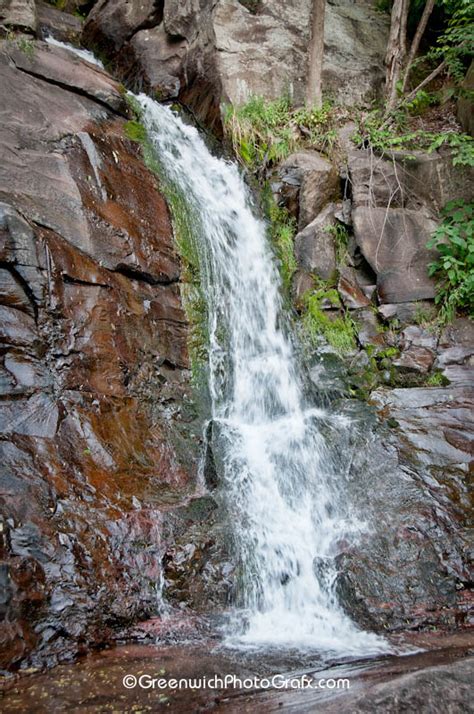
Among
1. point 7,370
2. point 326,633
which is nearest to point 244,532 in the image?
point 326,633

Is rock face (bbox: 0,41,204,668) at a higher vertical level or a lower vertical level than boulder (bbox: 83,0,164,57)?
lower

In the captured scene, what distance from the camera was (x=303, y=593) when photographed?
4148mm

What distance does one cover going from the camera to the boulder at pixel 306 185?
7805 millimetres

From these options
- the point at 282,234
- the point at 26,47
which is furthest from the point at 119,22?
the point at 282,234

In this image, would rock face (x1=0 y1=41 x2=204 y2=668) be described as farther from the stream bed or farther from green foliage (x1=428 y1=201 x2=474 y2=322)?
green foliage (x1=428 y1=201 x2=474 y2=322)

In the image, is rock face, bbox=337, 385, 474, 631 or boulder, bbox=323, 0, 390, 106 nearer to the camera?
rock face, bbox=337, 385, 474, 631

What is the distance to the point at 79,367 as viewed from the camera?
4.73 m

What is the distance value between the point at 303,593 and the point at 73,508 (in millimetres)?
1945

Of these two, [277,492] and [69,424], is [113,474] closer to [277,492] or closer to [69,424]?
[69,424]

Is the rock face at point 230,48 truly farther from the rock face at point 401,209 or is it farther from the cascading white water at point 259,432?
the rock face at point 401,209

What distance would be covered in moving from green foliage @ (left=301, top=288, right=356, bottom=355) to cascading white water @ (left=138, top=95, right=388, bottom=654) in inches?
14.7

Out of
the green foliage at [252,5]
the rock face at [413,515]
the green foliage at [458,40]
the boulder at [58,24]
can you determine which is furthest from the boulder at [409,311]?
the boulder at [58,24]

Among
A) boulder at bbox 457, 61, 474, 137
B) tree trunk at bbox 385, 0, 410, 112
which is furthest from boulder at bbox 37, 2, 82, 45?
boulder at bbox 457, 61, 474, 137

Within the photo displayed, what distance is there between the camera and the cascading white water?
4008 mm
